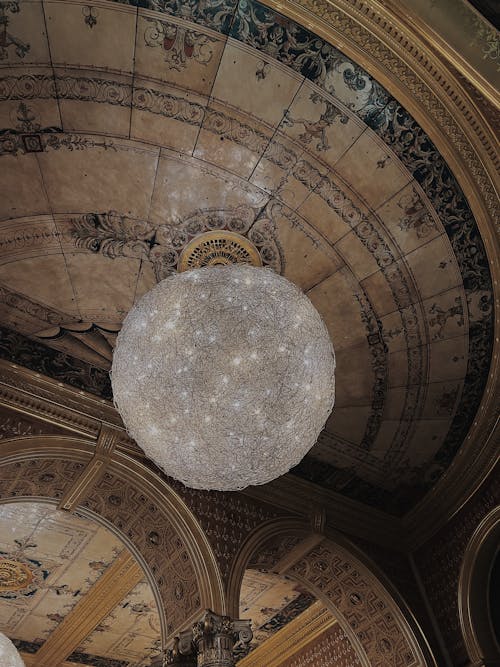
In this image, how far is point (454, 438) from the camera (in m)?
7.21

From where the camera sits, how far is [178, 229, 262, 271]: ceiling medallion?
5.69 meters

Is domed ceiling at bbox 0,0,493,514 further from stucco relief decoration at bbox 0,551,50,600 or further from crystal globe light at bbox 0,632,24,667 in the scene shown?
stucco relief decoration at bbox 0,551,50,600

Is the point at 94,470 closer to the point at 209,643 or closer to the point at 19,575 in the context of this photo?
the point at 209,643

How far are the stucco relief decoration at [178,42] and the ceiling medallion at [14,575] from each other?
6.92 metres

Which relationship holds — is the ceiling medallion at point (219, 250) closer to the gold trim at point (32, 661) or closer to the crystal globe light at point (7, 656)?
the crystal globe light at point (7, 656)

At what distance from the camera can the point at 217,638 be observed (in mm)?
5754

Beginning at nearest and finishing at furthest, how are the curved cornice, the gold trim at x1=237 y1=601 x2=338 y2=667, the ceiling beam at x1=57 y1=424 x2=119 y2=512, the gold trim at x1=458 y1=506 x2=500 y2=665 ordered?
the curved cornice, the ceiling beam at x1=57 y1=424 x2=119 y2=512, the gold trim at x1=458 y1=506 x2=500 y2=665, the gold trim at x1=237 y1=601 x2=338 y2=667

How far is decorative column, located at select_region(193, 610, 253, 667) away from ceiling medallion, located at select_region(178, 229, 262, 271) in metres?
3.26

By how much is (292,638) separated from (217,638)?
4.63m

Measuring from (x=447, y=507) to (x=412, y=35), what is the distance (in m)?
5.28

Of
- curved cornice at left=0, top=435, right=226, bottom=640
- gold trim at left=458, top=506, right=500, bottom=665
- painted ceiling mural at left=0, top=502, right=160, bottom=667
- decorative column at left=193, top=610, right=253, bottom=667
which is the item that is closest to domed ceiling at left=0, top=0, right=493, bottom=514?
curved cornice at left=0, top=435, right=226, bottom=640

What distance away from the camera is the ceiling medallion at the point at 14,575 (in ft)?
28.3

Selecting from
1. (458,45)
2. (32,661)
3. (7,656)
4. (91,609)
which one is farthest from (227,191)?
(32,661)

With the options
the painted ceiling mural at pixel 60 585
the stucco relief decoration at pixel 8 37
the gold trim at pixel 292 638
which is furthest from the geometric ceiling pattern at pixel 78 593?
the stucco relief decoration at pixel 8 37
